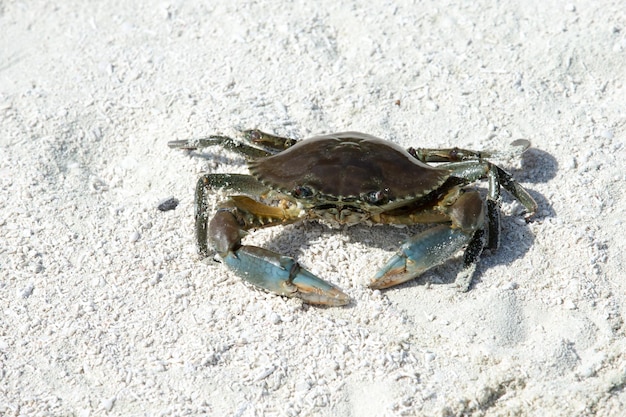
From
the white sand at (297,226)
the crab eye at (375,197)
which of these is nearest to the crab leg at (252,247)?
the white sand at (297,226)

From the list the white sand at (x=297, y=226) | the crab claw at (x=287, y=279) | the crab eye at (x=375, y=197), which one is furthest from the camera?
the crab eye at (x=375, y=197)

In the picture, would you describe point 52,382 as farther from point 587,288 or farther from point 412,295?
point 587,288

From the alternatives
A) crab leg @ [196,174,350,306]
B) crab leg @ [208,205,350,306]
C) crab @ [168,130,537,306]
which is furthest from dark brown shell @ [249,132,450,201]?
crab leg @ [208,205,350,306]

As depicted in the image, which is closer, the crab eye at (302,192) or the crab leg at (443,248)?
the crab leg at (443,248)

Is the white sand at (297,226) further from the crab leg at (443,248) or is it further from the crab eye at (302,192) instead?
the crab eye at (302,192)

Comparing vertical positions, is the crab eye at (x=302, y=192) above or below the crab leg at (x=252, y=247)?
above

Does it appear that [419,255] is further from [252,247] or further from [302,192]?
[252,247]

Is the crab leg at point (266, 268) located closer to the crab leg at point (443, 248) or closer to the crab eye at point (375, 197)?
the crab leg at point (443, 248)

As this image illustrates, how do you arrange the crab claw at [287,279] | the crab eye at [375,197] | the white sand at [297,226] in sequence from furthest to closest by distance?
the crab eye at [375,197], the crab claw at [287,279], the white sand at [297,226]

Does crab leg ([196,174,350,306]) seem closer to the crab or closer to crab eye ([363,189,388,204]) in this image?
the crab
